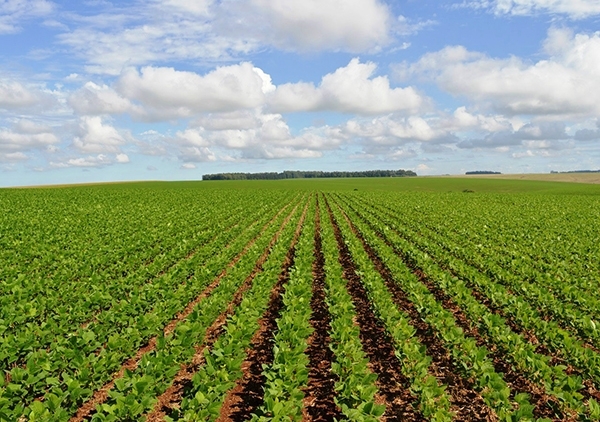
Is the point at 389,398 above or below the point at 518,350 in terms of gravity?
below

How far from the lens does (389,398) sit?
6.60 m

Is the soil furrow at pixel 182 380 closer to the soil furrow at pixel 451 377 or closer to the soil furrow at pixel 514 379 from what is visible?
the soil furrow at pixel 451 377

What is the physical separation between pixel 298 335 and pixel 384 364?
185cm

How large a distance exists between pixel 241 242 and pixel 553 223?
2324cm

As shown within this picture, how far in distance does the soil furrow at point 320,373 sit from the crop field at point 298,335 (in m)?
0.03

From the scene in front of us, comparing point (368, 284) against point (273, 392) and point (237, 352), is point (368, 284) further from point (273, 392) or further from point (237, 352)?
point (273, 392)

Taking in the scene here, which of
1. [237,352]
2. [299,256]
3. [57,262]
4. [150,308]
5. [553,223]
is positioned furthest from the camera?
[553,223]

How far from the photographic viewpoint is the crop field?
19.3ft

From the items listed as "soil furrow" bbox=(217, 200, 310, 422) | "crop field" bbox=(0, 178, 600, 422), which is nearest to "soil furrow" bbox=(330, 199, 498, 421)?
"crop field" bbox=(0, 178, 600, 422)

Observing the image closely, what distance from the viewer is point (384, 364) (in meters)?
7.77

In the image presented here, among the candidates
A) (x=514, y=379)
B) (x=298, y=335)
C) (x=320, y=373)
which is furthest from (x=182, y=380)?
(x=514, y=379)

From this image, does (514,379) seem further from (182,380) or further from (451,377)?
(182,380)

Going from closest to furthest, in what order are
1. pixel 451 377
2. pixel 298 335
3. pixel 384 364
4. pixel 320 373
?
pixel 451 377
pixel 320 373
pixel 384 364
pixel 298 335

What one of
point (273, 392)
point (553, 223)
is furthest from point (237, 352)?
point (553, 223)
